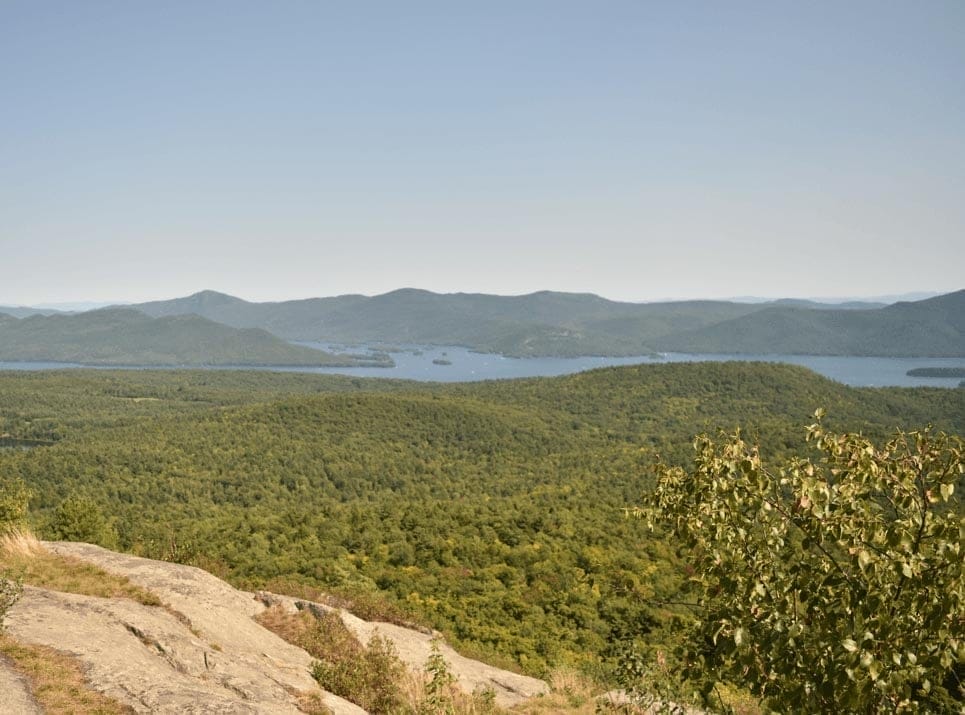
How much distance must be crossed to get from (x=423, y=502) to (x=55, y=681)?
56738 mm

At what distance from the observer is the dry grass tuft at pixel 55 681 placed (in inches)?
380

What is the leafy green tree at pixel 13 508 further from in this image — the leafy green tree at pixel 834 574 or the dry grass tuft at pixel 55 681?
the leafy green tree at pixel 834 574

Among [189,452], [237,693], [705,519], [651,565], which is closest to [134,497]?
[189,452]

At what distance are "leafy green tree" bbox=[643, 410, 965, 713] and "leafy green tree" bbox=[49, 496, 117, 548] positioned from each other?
38.6 meters

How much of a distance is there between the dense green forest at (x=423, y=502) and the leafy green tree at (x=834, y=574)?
3.12ft

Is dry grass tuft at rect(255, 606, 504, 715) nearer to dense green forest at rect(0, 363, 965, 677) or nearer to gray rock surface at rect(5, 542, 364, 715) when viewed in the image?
gray rock surface at rect(5, 542, 364, 715)

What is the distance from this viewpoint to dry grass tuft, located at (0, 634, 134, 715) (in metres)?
9.64

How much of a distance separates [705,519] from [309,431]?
159937 millimetres

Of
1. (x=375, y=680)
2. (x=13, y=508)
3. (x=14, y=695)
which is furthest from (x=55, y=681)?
(x=13, y=508)

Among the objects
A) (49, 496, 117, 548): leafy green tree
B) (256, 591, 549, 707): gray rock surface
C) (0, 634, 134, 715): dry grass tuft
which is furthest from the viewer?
(49, 496, 117, 548): leafy green tree

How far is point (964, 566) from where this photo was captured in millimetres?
5668

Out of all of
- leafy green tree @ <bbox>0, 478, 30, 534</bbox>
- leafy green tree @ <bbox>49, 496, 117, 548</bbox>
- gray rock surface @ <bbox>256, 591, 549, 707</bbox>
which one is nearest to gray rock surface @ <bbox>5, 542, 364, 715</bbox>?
gray rock surface @ <bbox>256, 591, 549, 707</bbox>

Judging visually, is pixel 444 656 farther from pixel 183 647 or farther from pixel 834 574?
pixel 834 574

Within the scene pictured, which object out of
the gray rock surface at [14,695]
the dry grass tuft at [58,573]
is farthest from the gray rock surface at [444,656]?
the gray rock surface at [14,695]
